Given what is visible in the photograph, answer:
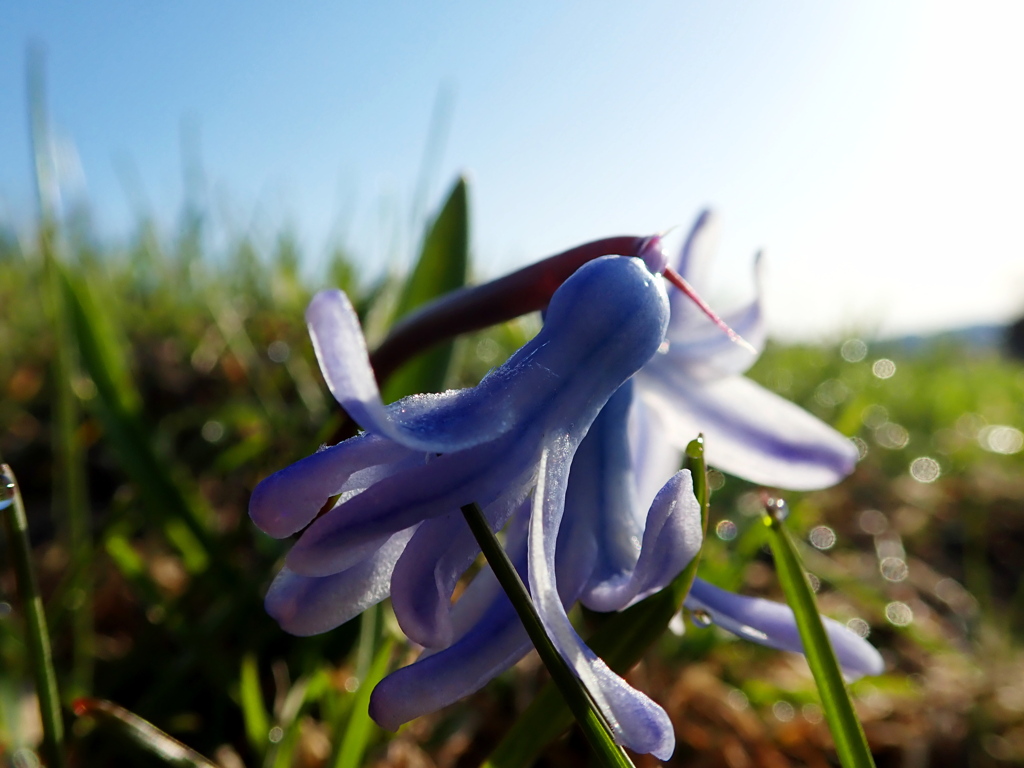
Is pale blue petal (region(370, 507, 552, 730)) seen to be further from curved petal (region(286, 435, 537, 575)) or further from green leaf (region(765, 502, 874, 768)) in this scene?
green leaf (region(765, 502, 874, 768))

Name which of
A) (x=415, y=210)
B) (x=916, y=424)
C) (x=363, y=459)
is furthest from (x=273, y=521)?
(x=916, y=424)

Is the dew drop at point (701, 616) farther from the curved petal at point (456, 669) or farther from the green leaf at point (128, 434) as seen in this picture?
the green leaf at point (128, 434)

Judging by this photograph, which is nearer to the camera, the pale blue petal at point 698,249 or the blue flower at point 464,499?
the blue flower at point 464,499

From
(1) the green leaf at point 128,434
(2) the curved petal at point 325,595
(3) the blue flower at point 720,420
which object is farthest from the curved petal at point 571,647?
(1) the green leaf at point 128,434

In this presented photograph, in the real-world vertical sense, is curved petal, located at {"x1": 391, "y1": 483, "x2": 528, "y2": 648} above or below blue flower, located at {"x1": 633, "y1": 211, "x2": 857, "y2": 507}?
above

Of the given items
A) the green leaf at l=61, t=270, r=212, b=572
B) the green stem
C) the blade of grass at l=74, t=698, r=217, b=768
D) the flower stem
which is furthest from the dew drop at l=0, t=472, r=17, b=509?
the green leaf at l=61, t=270, r=212, b=572
